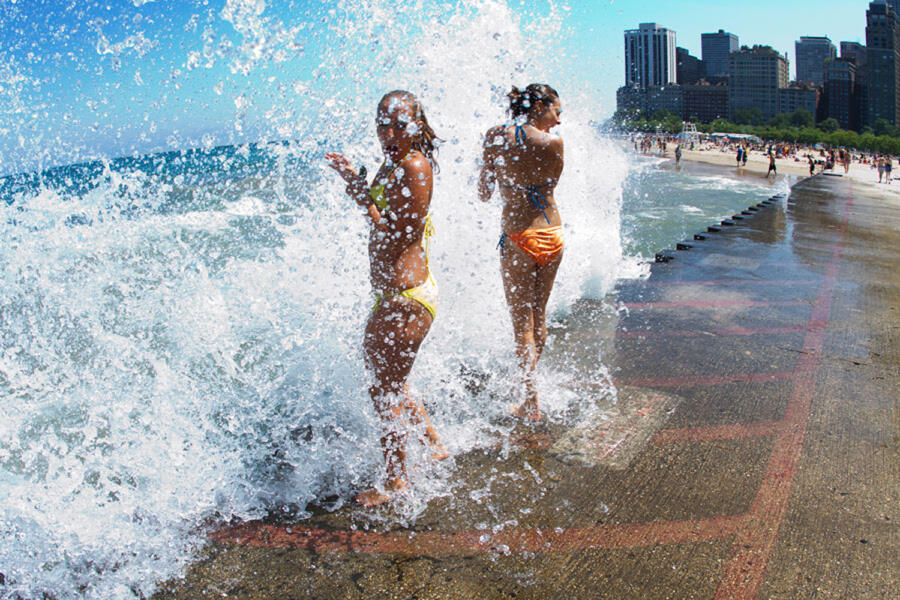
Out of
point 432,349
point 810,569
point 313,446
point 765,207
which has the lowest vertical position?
point 810,569

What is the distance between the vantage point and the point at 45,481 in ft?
8.14

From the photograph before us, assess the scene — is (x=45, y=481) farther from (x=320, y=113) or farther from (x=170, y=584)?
(x=320, y=113)

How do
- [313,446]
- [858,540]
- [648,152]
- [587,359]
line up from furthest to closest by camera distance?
[648,152] < [587,359] < [313,446] < [858,540]

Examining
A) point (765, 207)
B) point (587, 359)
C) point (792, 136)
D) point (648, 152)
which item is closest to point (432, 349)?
point (587, 359)

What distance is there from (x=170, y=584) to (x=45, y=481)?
0.81 meters

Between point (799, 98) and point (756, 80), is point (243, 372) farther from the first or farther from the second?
point (756, 80)

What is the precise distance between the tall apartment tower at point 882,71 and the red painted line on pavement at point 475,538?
186m

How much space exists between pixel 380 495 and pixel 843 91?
186 metres

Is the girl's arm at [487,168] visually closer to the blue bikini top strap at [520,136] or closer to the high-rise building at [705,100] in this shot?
the blue bikini top strap at [520,136]

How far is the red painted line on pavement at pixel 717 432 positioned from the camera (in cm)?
319

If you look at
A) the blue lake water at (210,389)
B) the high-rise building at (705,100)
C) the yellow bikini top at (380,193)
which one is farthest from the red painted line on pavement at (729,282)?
the high-rise building at (705,100)

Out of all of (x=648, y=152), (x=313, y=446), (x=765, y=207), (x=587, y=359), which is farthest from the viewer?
(x=648, y=152)

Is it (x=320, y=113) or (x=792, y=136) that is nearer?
(x=320, y=113)

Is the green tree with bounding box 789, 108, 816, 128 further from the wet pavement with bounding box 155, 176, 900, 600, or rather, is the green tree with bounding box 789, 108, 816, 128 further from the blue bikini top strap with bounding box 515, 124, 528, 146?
the blue bikini top strap with bounding box 515, 124, 528, 146
